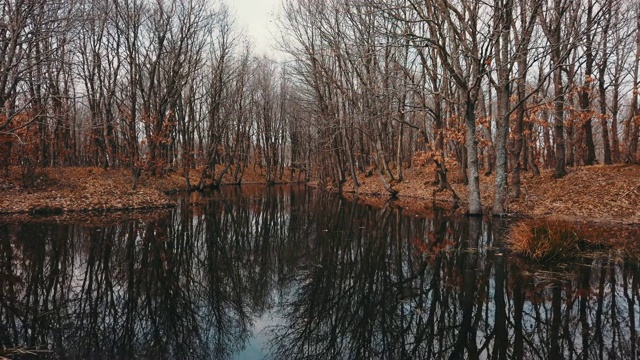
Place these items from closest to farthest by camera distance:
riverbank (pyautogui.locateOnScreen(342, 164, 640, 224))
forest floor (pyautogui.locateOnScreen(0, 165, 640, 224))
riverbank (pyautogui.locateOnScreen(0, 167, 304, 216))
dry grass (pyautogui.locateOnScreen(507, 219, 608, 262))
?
dry grass (pyautogui.locateOnScreen(507, 219, 608, 262))
riverbank (pyautogui.locateOnScreen(342, 164, 640, 224))
forest floor (pyautogui.locateOnScreen(0, 165, 640, 224))
riverbank (pyautogui.locateOnScreen(0, 167, 304, 216))

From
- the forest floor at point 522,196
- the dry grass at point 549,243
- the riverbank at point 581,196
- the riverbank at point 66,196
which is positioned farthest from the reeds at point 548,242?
the riverbank at point 66,196

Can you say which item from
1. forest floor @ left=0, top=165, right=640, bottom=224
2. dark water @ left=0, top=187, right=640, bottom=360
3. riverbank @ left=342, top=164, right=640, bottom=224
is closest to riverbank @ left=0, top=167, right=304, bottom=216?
forest floor @ left=0, top=165, right=640, bottom=224

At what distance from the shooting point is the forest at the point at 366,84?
502 inches

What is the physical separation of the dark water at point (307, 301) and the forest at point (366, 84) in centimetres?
505

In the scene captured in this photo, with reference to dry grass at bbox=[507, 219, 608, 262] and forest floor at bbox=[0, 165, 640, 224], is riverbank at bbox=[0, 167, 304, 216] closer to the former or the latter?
forest floor at bbox=[0, 165, 640, 224]

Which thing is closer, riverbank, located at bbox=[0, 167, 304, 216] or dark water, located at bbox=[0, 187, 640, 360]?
dark water, located at bbox=[0, 187, 640, 360]

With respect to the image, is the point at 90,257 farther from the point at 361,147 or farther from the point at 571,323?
the point at 361,147

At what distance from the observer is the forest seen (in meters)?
12.8

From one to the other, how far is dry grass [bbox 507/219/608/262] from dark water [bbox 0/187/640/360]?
40 cm

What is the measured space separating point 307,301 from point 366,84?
1913 centimetres

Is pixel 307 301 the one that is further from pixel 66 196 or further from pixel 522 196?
pixel 66 196

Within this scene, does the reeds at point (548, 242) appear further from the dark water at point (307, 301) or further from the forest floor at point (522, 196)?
the forest floor at point (522, 196)

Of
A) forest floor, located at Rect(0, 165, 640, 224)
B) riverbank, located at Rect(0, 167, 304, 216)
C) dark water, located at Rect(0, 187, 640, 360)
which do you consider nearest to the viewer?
dark water, located at Rect(0, 187, 640, 360)

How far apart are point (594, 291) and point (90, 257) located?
9.42 m
